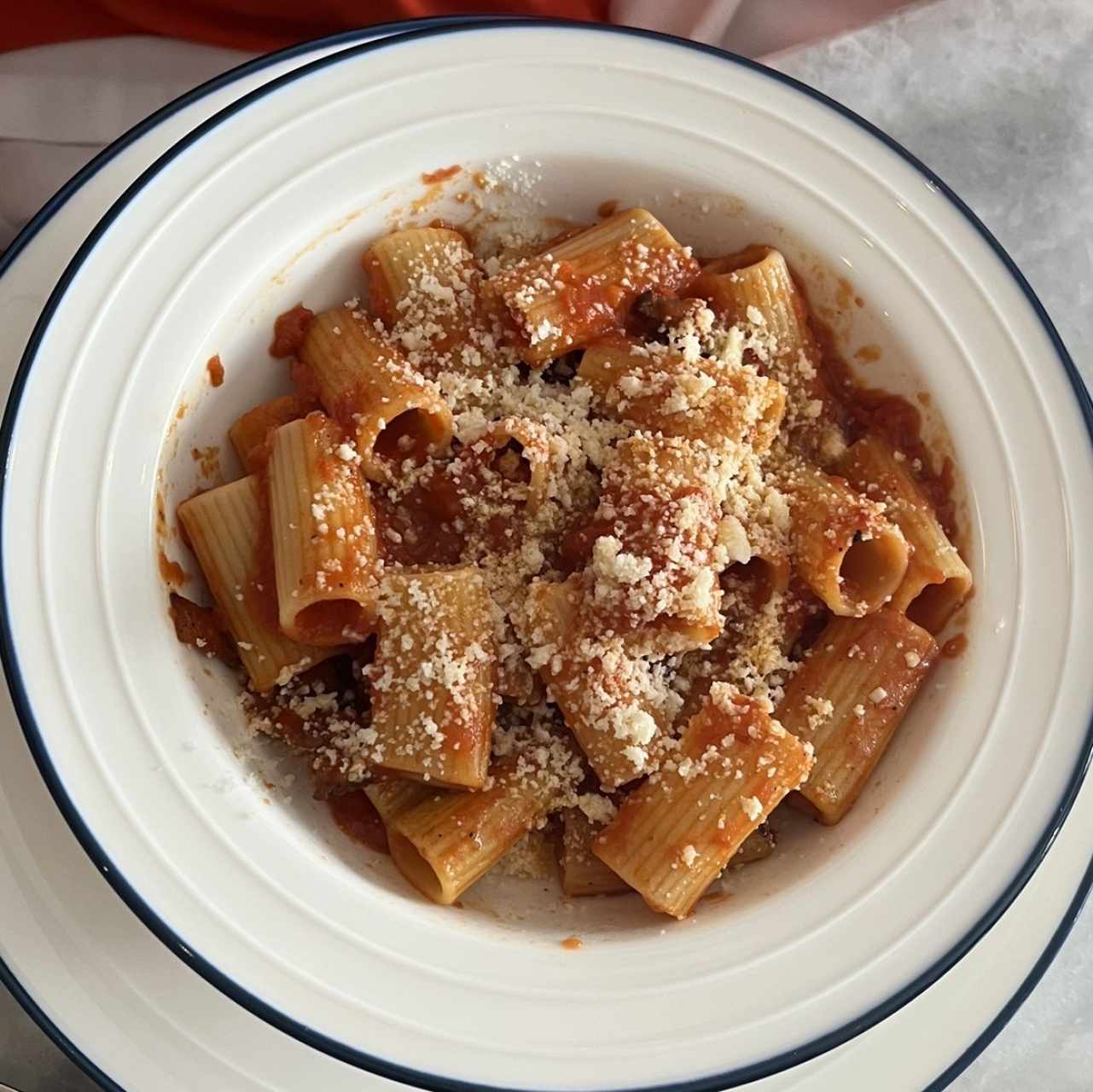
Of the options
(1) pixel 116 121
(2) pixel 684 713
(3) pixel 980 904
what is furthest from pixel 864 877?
(1) pixel 116 121

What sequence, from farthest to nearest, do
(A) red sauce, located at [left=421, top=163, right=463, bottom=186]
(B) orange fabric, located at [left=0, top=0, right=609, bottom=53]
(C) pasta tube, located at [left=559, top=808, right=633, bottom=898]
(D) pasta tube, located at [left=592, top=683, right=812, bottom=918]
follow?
(B) orange fabric, located at [left=0, top=0, right=609, bottom=53]
(A) red sauce, located at [left=421, top=163, right=463, bottom=186]
(C) pasta tube, located at [left=559, top=808, right=633, bottom=898]
(D) pasta tube, located at [left=592, top=683, right=812, bottom=918]

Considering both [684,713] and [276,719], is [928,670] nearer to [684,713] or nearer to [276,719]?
[684,713]

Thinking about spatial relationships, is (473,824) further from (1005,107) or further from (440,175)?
(1005,107)

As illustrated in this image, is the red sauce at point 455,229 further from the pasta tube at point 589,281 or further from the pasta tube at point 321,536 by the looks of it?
the pasta tube at point 321,536

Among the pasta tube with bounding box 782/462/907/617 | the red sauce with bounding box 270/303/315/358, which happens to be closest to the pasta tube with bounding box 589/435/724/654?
the pasta tube with bounding box 782/462/907/617

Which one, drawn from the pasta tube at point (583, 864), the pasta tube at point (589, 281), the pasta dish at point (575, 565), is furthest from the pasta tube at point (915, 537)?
the pasta tube at point (583, 864)

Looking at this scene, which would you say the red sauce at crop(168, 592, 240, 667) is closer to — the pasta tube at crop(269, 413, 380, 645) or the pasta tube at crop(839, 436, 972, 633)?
the pasta tube at crop(269, 413, 380, 645)
